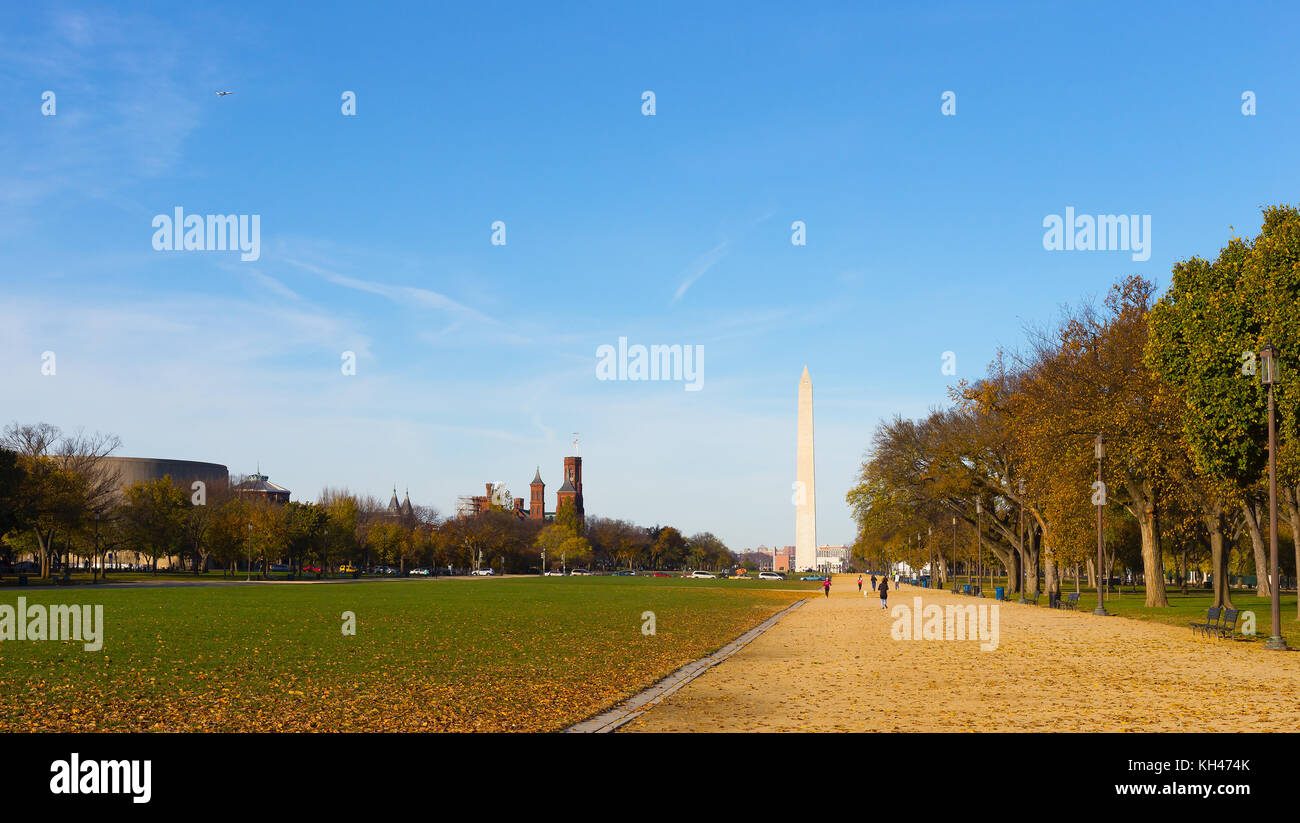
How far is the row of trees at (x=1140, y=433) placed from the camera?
32625 mm

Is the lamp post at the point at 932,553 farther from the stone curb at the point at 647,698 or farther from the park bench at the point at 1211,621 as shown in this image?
the stone curb at the point at 647,698

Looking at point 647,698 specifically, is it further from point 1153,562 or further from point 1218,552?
point 1153,562

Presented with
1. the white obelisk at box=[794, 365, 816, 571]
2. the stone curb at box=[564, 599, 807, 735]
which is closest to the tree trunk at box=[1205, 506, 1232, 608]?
the stone curb at box=[564, 599, 807, 735]

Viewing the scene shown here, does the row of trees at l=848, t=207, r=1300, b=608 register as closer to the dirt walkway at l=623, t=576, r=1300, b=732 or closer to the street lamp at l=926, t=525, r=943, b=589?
the dirt walkway at l=623, t=576, r=1300, b=732

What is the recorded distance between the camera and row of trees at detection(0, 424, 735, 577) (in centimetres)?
7962

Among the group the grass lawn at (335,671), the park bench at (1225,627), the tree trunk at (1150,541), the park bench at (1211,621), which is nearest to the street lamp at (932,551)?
the tree trunk at (1150,541)

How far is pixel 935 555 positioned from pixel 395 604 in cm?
7315

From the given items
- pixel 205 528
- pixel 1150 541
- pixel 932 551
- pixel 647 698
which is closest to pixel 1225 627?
pixel 1150 541

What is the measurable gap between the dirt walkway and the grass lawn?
195 cm

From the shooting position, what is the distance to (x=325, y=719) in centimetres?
1345

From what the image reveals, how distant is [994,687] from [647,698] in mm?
5900
